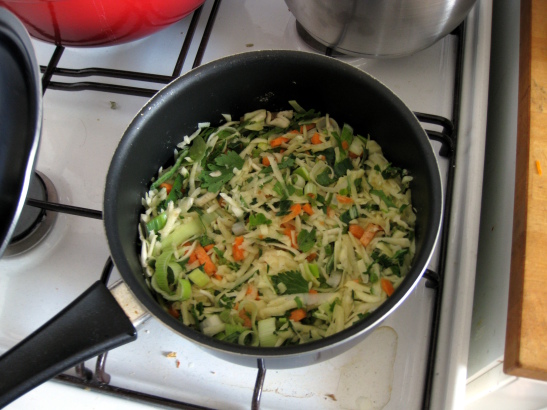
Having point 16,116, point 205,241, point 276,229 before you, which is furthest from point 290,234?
point 16,116

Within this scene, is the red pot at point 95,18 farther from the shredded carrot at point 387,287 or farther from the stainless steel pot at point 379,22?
the shredded carrot at point 387,287

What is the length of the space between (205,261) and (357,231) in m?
0.22

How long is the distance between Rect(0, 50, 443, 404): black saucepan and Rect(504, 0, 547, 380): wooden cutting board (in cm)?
13

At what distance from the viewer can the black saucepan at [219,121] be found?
0.55 meters

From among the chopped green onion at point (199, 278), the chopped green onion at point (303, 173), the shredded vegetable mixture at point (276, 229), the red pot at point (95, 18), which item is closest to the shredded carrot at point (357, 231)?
the shredded vegetable mixture at point (276, 229)

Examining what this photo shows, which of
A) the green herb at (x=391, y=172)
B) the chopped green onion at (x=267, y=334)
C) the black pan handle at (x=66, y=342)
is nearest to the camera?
the black pan handle at (x=66, y=342)

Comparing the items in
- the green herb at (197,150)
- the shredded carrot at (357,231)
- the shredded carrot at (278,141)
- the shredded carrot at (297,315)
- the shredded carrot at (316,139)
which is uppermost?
the shredded carrot at (316,139)

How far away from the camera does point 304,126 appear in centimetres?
83

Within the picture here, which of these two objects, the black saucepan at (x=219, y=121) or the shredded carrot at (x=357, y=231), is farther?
the shredded carrot at (x=357, y=231)

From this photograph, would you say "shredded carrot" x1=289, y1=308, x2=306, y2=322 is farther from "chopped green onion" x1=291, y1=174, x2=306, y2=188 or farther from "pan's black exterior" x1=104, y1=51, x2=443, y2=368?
"chopped green onion" x1=291, y1=174, x2=306, y2=188

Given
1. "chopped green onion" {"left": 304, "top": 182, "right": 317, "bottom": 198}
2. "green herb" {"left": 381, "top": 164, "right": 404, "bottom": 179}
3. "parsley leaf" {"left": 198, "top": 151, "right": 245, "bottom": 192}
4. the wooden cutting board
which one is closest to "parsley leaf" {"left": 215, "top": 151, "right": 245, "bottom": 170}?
"parsley leaf" {"left": 198, "top": 151, "right": 245, "bottom": 192}

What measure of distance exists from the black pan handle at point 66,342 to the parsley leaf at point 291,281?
208 millimetres

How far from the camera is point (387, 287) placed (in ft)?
2.19

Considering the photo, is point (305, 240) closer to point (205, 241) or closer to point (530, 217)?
point (205, 241)
